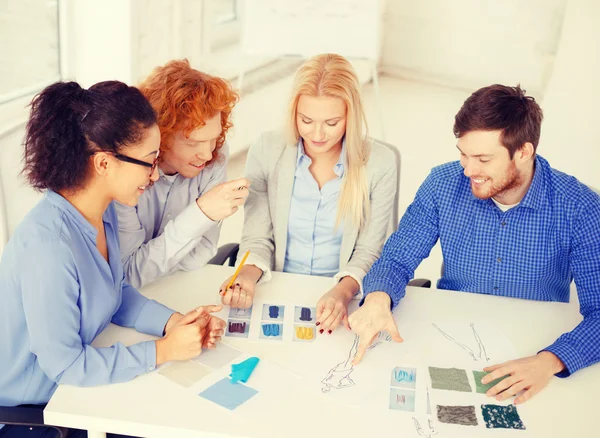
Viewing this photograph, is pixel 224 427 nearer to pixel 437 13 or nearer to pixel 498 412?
pixel 498 412

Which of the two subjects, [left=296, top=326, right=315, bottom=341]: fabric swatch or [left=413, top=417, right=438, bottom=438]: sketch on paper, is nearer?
[left=413, top=417, right=438, bottom=438]: sketch on paper

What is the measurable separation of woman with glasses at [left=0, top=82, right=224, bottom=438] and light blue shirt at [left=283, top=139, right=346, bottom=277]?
2.32ft

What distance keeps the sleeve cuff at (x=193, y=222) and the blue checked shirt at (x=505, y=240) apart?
50cm

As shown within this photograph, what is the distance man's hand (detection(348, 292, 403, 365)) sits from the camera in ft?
5.80

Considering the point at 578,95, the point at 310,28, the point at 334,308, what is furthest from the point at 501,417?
the point at 310,28

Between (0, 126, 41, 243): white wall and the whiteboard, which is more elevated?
the whiteboard

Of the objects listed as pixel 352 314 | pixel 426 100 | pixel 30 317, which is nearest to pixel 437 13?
pixel 426 100

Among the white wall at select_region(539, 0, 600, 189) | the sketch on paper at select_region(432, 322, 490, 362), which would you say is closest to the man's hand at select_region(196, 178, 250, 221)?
the sketch on paper at select_region(432, 322, 490, 362)

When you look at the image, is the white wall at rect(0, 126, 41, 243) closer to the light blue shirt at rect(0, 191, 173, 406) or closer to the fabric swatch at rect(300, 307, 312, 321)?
the light blue shirt at rect(0, 191, 173, 406)

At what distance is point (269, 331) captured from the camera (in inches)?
72.2

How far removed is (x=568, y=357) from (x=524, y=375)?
14 centimetres

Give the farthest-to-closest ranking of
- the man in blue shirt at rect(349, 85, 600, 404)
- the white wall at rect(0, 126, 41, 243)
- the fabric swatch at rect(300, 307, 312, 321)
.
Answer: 1. the white wall at rect(0, 126, 41, 243)
2. the man in blue shirt at rect(349, 85, 600, 404)
3. the fabric swatch at rect(300, 307, 312, 321)

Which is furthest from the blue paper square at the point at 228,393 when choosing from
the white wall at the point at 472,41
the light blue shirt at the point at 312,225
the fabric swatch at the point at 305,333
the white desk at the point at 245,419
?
the white wall at the point at 472,41

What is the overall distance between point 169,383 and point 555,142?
3.70m
